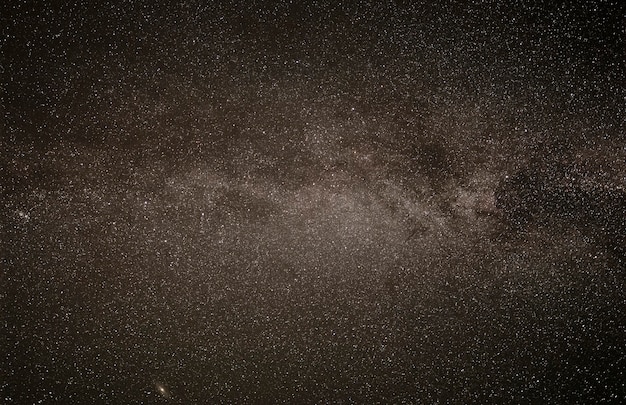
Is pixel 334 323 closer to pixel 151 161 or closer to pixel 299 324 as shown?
pixel 299 324

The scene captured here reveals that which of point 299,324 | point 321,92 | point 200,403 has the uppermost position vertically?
point 321,92

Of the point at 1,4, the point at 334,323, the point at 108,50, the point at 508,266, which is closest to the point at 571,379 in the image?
the point at 508,266

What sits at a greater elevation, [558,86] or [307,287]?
[558,86]

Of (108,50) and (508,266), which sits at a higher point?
(108,50)

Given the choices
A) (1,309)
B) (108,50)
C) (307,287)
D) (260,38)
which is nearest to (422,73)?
(260,38)

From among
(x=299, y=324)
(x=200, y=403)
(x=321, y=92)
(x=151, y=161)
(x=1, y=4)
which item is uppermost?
(x=1, y=4)

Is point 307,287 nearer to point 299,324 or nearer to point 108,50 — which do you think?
point 299,324
